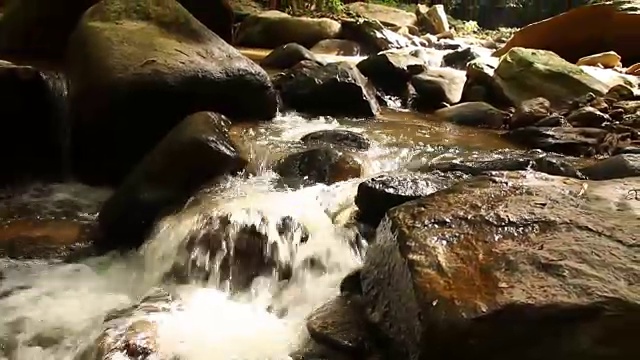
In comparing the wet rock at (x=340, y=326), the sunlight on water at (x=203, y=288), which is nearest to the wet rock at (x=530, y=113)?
the sunlight on water at (x=203, y=288)

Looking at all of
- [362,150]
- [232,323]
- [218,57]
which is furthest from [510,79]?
Answer: [232,323]

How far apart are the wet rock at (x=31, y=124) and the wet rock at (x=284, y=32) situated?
573cm

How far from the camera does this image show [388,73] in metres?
7.31

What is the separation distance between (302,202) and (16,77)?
278 cm

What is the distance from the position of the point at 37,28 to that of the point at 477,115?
4895 mm

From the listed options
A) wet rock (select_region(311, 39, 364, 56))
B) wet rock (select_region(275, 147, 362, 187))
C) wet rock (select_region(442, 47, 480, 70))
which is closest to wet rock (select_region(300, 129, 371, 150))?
wet rock (select_region(275, 147, 362, 187))

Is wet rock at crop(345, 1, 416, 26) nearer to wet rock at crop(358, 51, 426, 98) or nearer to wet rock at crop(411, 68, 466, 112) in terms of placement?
wet rock at crop(358, 51, 426, 98)

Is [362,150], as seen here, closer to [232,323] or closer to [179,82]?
[179,82]

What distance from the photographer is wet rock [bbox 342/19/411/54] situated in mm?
10508

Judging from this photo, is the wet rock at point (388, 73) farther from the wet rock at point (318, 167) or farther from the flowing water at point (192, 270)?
the wet rock at point (318, 167)

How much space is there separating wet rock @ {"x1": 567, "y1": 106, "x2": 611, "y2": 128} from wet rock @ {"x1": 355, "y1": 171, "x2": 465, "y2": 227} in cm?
274

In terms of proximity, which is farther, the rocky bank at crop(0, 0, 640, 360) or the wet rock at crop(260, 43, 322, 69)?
the wet rock at crop(260, 43, 322, 69)

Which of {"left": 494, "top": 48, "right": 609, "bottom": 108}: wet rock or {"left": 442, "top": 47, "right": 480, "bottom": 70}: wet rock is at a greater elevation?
{"left": 494, "top": 48, "right": 609, "bottom": 108}: wet rock

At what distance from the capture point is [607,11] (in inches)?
357
